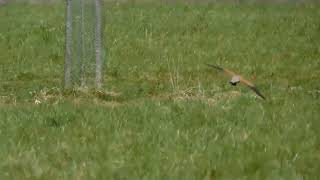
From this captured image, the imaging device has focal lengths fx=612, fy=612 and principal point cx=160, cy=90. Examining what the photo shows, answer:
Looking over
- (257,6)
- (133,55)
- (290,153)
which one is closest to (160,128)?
(290,153)

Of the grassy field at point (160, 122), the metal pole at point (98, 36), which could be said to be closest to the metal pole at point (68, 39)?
the metal pole at point (98, 36)

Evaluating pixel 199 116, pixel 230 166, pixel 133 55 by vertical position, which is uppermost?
pixel 230 166

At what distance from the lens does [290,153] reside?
19.8 feet

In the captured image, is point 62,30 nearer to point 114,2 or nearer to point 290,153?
point 114,2

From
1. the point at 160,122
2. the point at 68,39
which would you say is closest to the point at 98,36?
the point at 68,39

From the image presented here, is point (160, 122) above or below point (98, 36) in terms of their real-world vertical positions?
above

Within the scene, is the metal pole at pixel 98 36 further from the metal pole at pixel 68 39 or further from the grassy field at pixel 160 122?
the grassy field at pixel 160 122

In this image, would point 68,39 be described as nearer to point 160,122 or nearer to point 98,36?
point 98,36

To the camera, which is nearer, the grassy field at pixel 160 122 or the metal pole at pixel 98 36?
the grassy field at pixel 160 122

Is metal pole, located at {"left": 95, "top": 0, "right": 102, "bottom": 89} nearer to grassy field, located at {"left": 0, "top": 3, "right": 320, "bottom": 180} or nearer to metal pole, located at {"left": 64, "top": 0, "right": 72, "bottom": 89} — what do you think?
metal pole, located at {"left": 64, "top": 0, "right": 72, "bottom": 89}

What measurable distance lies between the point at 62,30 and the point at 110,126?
68.3 ft

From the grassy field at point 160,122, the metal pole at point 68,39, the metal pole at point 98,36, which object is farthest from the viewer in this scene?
the metal pole at point 98,36

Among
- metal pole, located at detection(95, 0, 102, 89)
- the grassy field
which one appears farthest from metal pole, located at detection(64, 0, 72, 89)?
the grassy field

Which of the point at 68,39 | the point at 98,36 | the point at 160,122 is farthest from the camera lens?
the point at 98,36
